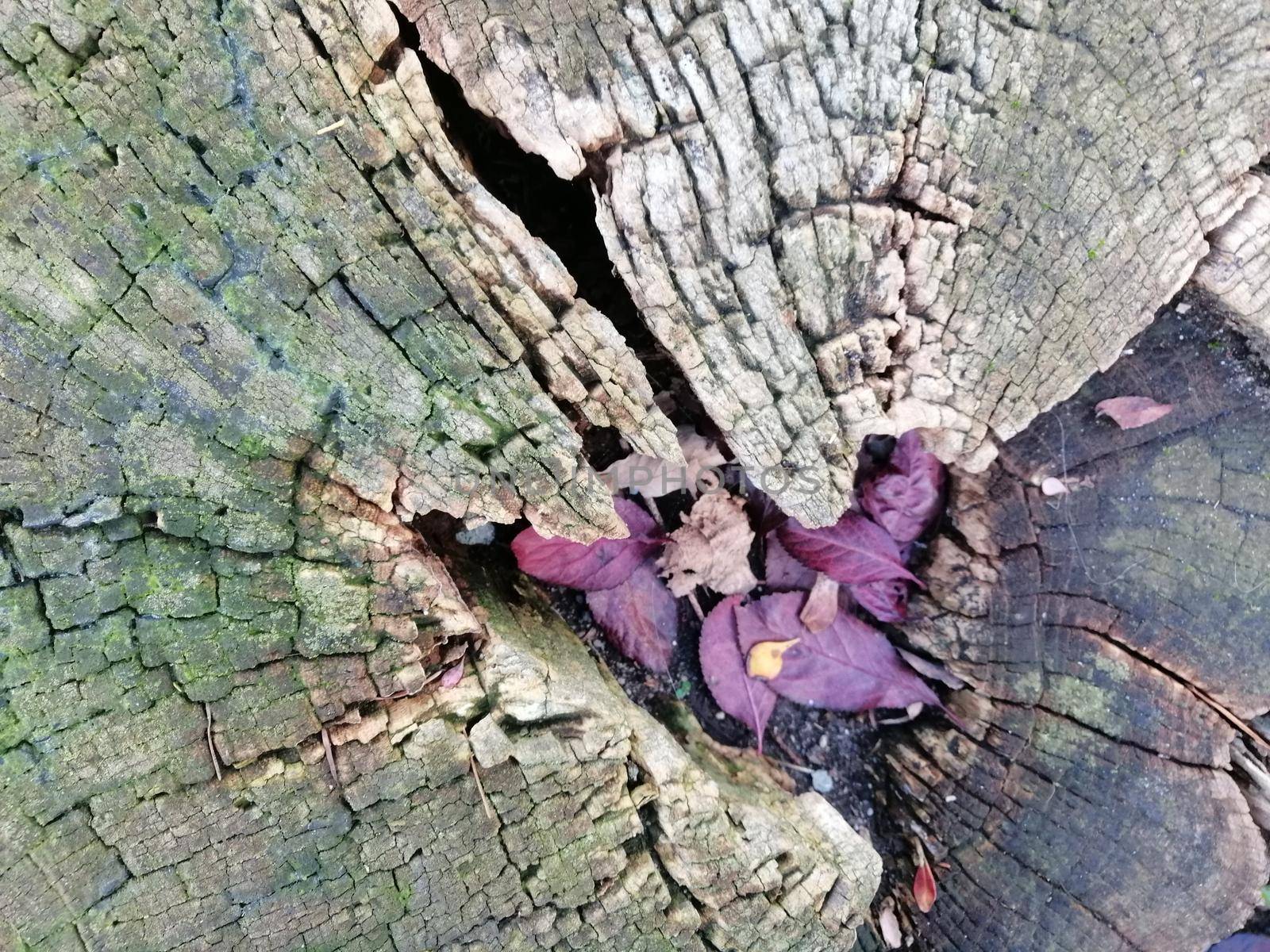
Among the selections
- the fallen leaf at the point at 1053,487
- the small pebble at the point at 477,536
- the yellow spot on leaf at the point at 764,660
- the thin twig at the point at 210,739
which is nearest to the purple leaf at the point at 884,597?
the yellow spot on leaf at the point at 764,660

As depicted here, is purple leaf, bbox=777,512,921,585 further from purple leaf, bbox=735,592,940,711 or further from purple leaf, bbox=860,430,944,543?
purple leaf, bbox=735,592,940,711

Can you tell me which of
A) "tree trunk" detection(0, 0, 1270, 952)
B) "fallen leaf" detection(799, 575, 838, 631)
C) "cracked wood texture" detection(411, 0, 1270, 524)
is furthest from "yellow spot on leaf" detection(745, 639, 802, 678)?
"cracked wood texture" detection(411, 0, 1270, 524)

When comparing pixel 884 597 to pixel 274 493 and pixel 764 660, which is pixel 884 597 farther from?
pixel 274 493

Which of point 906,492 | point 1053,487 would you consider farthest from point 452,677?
point 1053,487

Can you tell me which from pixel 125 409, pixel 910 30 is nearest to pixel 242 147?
pixel 125 409

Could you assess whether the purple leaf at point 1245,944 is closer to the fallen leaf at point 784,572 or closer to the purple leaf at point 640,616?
the fallen leaf at point 784,572

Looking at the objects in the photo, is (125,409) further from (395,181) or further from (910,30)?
(910,30)
